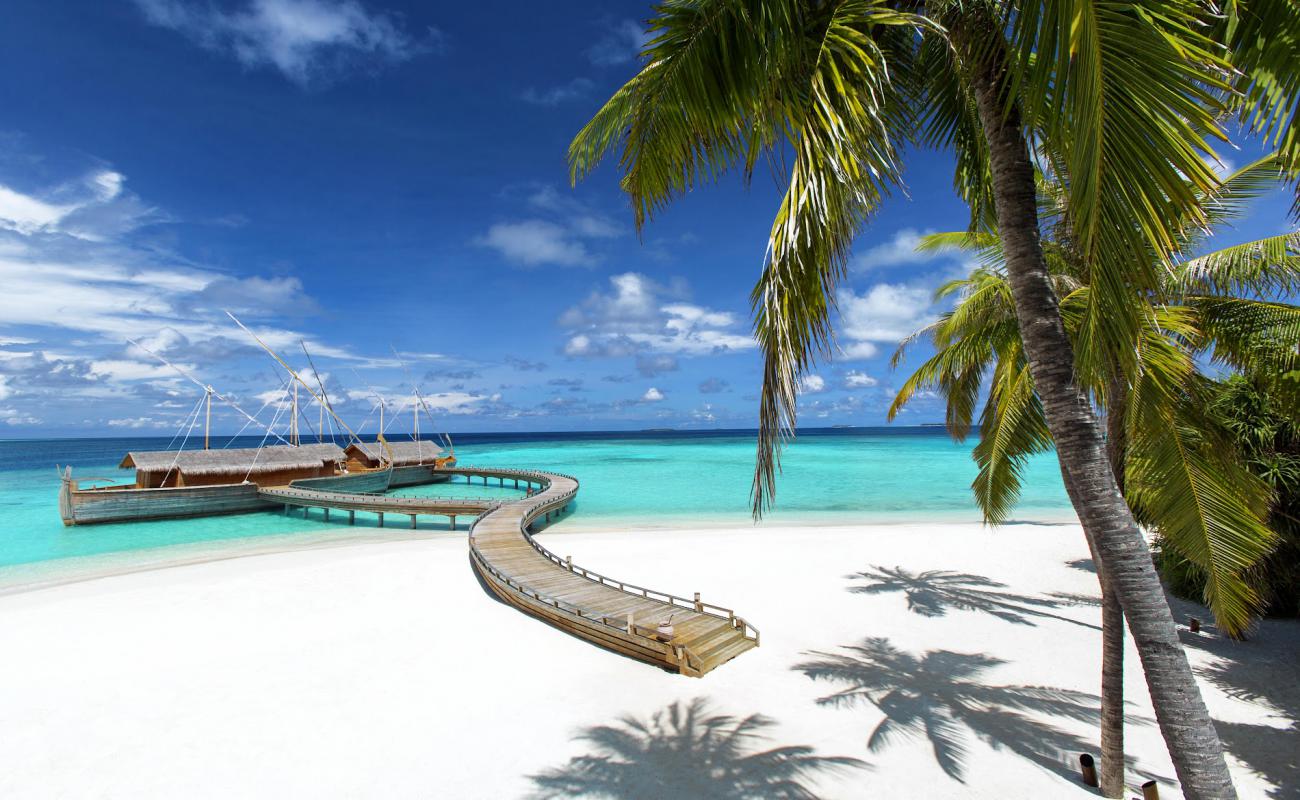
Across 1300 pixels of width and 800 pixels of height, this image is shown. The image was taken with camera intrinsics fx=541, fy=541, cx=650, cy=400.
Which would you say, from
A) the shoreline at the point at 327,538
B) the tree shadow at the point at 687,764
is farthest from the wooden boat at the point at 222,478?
the tree shadow at the point at 687,764

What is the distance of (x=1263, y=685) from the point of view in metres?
8.05

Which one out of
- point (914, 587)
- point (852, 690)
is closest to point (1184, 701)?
point (852, 690)

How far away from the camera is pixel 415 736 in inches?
286

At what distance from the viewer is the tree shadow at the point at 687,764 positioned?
6051 mm

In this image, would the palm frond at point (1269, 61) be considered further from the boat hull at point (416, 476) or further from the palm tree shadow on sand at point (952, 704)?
the boat hull at point (416, 476)

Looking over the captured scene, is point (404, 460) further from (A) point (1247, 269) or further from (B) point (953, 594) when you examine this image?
(A) point (1247, 269)

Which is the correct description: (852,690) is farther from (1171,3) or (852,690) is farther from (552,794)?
Result: (1171,3)

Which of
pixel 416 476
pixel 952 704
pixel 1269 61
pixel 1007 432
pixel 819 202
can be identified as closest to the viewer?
pixel 1269 61

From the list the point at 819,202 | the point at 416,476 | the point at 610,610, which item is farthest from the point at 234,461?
the point at 819,202

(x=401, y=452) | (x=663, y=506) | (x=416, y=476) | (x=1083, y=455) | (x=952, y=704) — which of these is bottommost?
(x=663, y=506)

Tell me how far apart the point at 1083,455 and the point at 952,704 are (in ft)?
19.0

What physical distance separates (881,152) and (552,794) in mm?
7043

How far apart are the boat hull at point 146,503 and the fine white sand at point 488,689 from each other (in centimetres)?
1426

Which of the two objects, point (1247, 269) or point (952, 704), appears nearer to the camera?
point (1247, 269)
